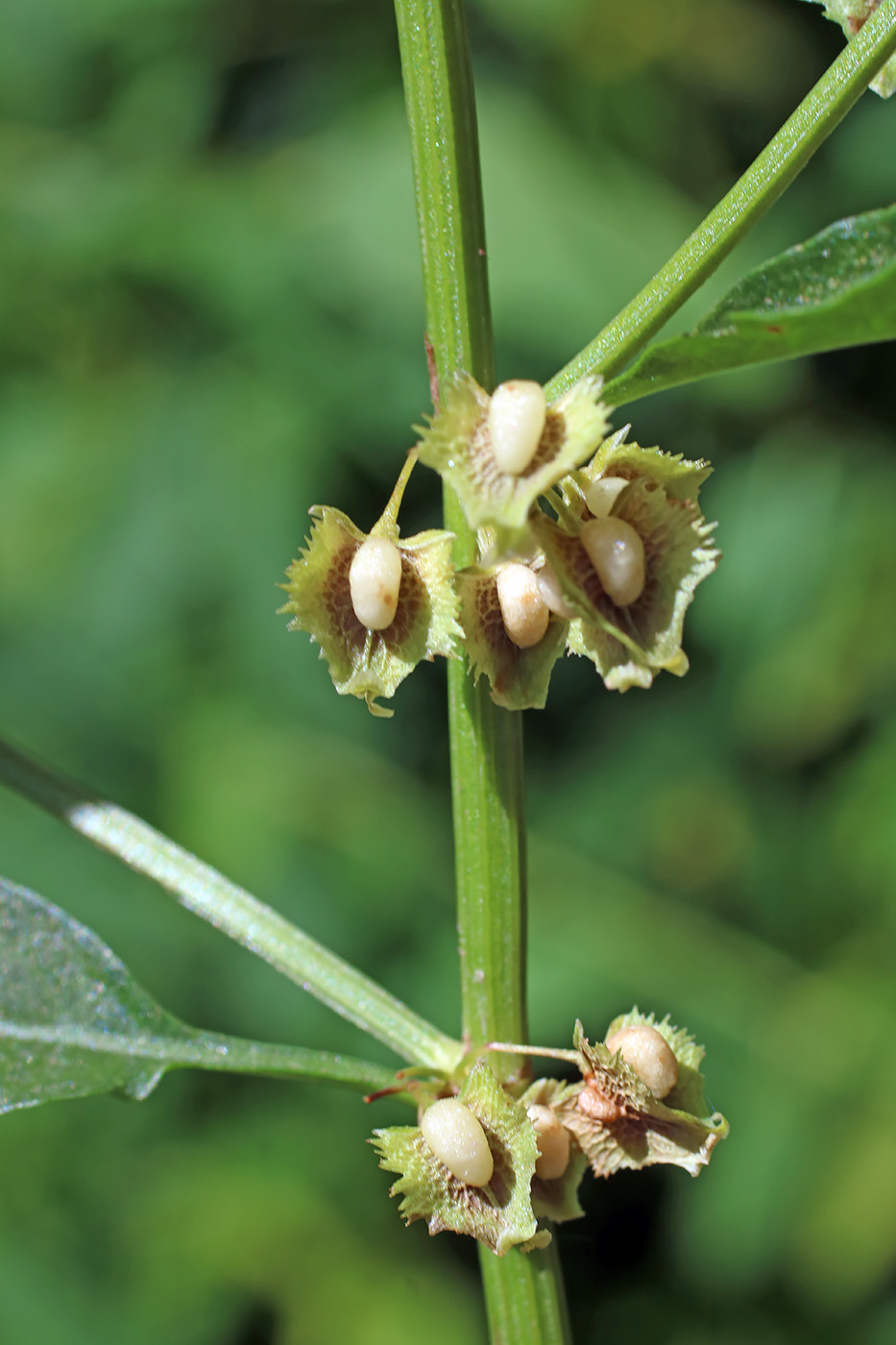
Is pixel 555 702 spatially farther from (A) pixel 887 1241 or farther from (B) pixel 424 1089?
(B) pixel 424 1089

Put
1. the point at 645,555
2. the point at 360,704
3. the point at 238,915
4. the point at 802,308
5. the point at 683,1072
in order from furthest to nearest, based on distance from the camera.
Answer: the point at 360,704
the point at 238,915
the point at 683,1072
the point at 645,555
the point at 802,308

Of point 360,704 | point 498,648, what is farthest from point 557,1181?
point 360,704

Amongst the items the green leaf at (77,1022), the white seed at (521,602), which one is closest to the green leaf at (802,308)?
the white seed at (521,602)

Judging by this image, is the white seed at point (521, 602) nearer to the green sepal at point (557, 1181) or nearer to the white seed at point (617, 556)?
the white seed at point (617, 556)

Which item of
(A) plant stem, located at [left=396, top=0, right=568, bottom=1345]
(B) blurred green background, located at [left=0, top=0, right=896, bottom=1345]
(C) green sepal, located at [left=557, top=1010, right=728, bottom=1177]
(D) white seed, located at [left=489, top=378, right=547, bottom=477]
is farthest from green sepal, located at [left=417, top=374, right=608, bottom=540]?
(B) blurred green background, located at [left=0, top=0, right=896, bottom=1345]

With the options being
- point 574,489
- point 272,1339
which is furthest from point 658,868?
point 574,489

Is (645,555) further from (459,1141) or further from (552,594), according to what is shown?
(459,1141)
